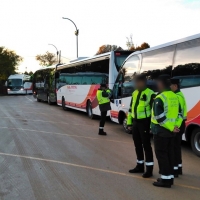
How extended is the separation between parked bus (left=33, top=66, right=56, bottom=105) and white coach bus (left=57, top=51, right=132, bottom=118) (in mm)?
2472

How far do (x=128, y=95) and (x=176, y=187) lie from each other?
5.56m

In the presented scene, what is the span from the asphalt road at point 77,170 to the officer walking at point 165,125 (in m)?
0.30

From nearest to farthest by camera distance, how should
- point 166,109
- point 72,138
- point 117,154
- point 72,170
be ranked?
point 166,109
point 72,170
point 117,154
point 72,138

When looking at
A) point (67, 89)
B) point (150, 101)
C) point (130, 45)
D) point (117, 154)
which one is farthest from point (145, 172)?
point (130, 45)

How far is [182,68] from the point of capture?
8086 millimetres

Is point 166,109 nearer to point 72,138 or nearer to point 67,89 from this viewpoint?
point 72,138

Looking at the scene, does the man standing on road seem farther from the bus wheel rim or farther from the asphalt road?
the bus wheel rim

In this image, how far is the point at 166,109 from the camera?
514 centimetres

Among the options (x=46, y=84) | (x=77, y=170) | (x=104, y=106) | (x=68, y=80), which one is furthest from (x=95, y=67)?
(x=46, y=84)

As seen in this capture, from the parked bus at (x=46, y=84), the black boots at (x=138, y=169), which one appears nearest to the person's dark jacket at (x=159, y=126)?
the black boots at (x=138, y=169)

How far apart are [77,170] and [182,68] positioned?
3713mm

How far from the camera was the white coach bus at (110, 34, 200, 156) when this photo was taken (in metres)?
7.57

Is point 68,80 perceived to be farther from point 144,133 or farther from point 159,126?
point 159,126

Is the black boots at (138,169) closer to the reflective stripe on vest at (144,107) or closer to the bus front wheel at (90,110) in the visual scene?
the reflective stripe on vest at (144,107)
